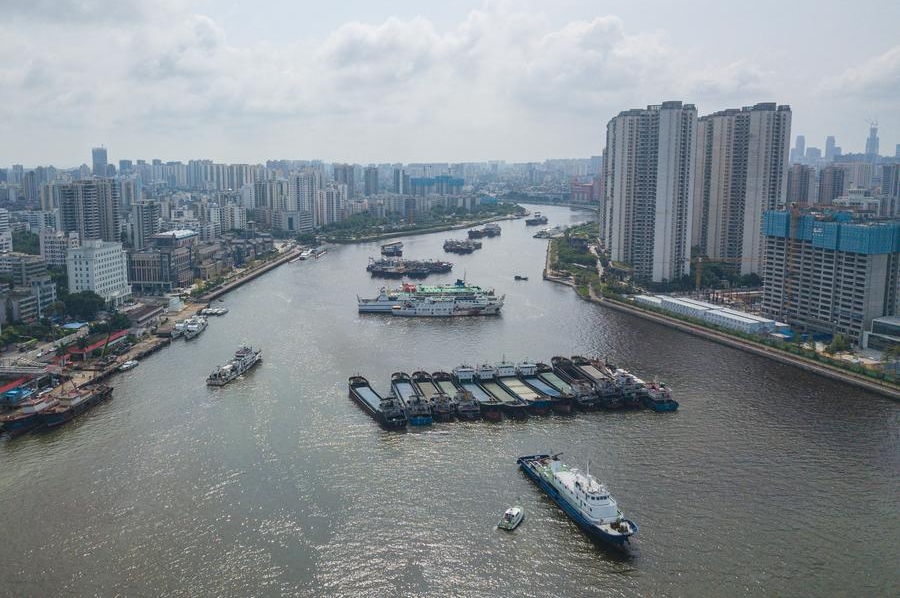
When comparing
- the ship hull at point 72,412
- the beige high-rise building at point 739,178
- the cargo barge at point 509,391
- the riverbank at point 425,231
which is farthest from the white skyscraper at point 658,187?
the riverbank at point 425,231

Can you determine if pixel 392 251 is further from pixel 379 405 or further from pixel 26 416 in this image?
pixel 26 416

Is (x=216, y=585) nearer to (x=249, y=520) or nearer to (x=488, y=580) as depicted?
(x=249, y=520)

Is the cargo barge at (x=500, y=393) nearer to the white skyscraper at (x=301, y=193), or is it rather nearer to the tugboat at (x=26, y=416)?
the tugboat at (x=26, y=416)

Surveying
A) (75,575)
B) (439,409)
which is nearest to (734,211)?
(439,409)

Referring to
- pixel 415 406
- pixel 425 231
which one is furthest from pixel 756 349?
pixel 425 231

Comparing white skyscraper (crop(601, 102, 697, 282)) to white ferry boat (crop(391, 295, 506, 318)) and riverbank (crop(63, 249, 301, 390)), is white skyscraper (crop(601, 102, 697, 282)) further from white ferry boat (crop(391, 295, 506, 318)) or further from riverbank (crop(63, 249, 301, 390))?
riverbank (crop(63, 249, 301, 390))
